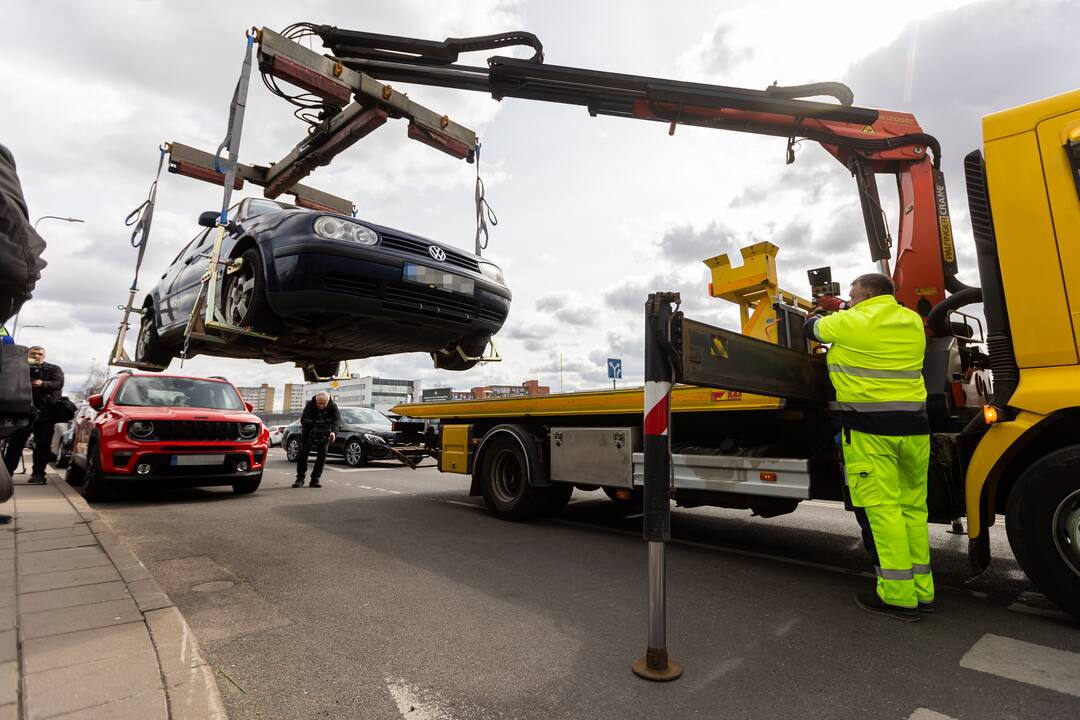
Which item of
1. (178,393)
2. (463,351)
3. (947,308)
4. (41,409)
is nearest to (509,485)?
(463,351)

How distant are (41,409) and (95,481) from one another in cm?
148

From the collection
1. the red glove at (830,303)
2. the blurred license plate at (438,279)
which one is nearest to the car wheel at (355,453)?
the blurred license plate at (438,279)

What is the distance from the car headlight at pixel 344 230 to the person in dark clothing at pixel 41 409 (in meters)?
4.39

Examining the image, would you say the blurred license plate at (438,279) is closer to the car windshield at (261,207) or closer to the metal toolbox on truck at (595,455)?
the car windshield at (261,207)

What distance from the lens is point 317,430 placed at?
8906 mm

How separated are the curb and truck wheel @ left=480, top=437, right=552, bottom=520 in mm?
3162

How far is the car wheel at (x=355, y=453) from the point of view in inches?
473

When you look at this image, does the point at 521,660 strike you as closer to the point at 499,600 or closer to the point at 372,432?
the point at 499,600

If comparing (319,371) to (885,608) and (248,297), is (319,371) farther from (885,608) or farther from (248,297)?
(885,608)

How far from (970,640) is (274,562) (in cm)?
416

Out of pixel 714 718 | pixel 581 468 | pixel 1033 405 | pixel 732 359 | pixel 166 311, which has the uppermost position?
pixel 166 311

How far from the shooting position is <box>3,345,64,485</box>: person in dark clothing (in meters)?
6.76

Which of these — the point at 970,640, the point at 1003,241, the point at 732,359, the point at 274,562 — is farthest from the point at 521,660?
the point at 1003,241

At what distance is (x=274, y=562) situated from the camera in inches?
159
